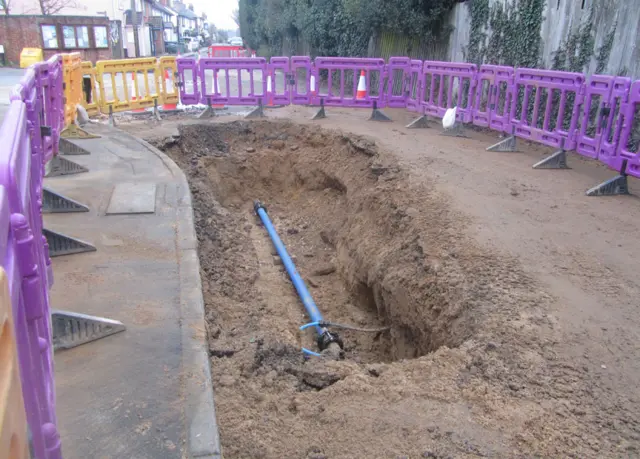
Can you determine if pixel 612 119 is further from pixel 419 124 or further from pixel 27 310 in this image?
pixel 27 310

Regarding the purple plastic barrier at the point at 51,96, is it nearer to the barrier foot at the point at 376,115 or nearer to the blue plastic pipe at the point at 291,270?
the blue plastic pipe at the point at 291,270

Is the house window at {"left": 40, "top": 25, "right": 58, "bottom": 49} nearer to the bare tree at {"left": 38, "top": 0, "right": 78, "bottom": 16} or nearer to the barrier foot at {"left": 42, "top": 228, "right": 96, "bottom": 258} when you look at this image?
the bare tree at {"left": 38, "top": 0, "right": 78, "bottom": 16}

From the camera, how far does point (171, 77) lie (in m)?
13.5

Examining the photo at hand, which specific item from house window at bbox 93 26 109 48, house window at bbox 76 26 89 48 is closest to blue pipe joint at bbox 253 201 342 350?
house window at bbox 76 26 89 48

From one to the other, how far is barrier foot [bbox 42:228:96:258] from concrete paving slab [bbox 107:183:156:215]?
109cm

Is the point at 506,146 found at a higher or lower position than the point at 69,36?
lower

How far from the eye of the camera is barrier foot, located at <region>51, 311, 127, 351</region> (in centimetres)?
354

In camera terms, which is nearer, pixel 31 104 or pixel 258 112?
pixel 31 104

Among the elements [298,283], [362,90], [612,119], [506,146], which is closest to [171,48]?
[362,90]

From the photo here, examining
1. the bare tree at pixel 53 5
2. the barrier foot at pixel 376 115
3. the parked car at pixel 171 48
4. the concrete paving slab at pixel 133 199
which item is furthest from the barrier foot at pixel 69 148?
the parked car at pixel 171 48

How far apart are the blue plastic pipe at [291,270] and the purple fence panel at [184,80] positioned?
4.63 meters

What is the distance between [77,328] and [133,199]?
3234mm

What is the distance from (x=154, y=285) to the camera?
14.7 ft

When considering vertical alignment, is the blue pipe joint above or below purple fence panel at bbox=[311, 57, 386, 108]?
below
